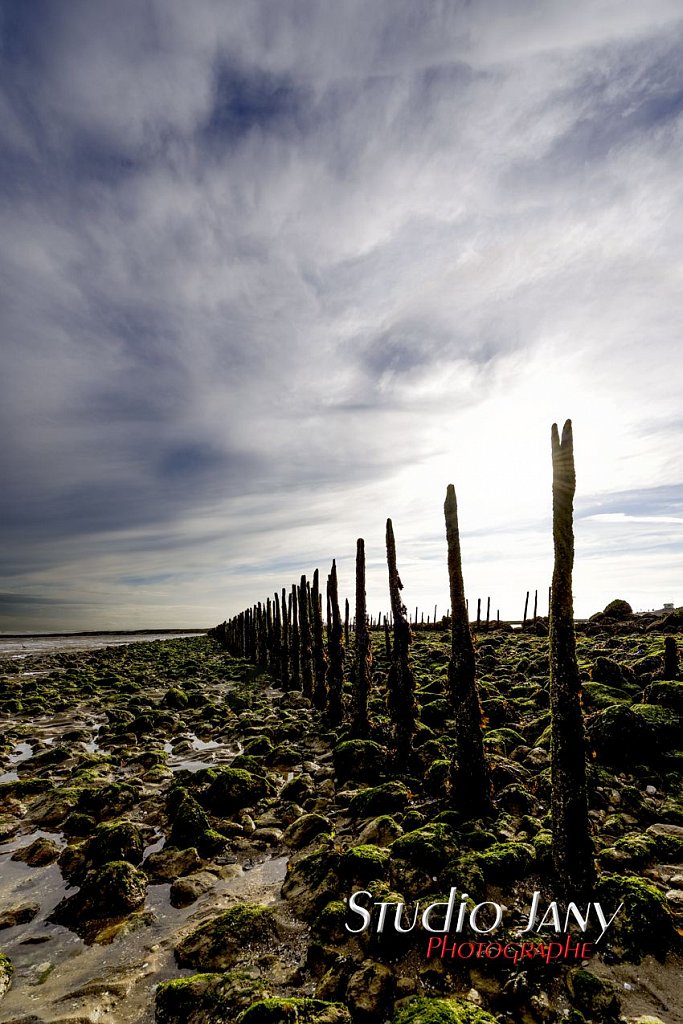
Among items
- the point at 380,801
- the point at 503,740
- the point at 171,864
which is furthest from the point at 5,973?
the point at 503,740

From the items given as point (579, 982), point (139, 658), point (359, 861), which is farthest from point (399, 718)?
point (139, 658)

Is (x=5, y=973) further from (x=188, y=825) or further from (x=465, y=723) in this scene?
(x=465, y=723)

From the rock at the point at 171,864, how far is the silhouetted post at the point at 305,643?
1693 cm

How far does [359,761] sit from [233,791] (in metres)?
3.60

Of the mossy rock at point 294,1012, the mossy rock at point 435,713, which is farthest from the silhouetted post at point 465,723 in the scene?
the mossy rock at point 435,713

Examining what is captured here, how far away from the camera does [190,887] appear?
326 inches

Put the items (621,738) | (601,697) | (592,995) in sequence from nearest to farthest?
1. (592,995)
2. (621,738)
3. (601,697)

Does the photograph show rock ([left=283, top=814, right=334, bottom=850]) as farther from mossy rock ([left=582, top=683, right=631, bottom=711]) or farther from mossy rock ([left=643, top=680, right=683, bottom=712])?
mossy rock ([left=643, top=680, right=683, bottom=712])

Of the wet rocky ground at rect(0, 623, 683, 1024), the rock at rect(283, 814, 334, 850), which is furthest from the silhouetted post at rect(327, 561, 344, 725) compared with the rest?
the rock at rect(283, 814, 334, 850)

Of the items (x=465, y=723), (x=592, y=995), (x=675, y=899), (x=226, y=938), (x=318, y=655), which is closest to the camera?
(x=592, y=995)

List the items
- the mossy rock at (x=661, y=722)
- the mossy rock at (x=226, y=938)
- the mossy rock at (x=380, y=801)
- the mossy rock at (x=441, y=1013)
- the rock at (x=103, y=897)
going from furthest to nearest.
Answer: the mossy rock at (x=661, y=722)
the mossy rock at (x=380, y=801)
the rock at (x=103, y=897)
the mossy rock at (x=226, y=938)
the mossy rock at (x=441, y=1013)

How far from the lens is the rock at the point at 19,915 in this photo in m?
7.40

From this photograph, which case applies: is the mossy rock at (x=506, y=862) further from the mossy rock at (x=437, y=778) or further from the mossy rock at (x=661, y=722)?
the mossy rock at (x=661, y=722)

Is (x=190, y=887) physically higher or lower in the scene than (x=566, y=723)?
lower
